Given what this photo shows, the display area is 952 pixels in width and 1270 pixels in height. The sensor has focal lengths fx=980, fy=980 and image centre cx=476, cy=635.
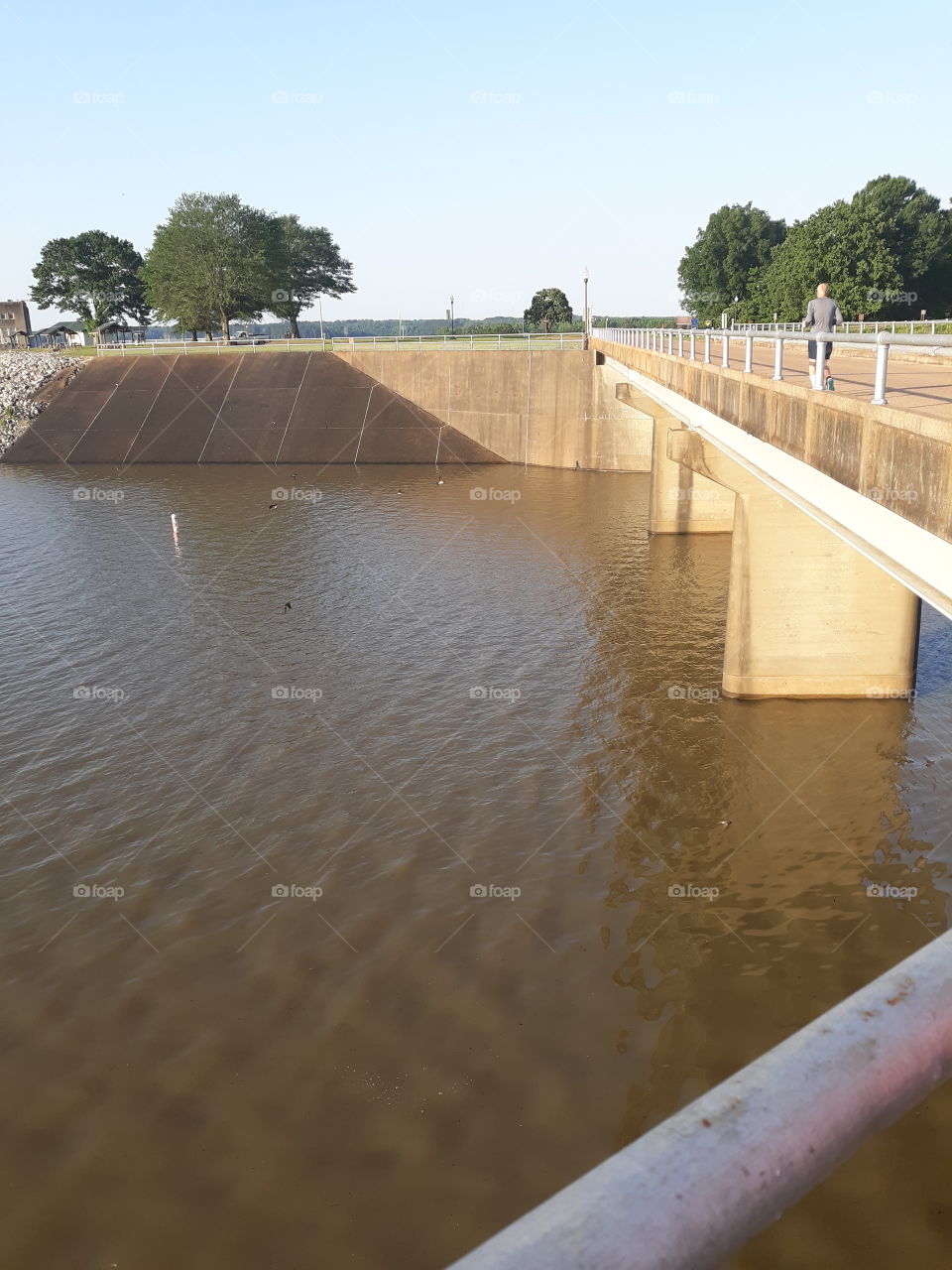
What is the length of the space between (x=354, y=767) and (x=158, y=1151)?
7852 mm

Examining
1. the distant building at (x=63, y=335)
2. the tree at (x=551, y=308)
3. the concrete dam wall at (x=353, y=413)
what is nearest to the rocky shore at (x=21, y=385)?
the concrete dam wall at (x=353, y=413)

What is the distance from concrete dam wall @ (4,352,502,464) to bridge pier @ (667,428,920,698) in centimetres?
3299

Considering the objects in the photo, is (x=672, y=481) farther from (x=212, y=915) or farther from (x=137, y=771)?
(x=212, y=915)

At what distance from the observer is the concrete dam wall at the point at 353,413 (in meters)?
48.4

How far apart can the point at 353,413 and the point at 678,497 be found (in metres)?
24.8

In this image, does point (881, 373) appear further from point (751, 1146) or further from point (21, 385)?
point (21, 385)

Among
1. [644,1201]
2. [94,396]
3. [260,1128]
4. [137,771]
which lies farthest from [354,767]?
[94,396]

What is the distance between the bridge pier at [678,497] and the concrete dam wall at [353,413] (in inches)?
488

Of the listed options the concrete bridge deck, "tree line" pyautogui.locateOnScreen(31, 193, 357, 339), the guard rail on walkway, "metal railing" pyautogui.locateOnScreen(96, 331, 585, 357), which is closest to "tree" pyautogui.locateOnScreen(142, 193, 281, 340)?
"tree line" pyautogui.locateOnScreen(31, 193, 357, 339)

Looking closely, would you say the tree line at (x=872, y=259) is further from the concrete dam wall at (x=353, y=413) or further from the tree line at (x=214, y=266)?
the tree line at (x=214, y=266)

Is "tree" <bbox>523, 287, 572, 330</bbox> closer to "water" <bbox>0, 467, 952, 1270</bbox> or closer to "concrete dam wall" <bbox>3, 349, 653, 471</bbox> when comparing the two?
"concrete dam wall" <bbox>3, 349, 653, 471</bbox>

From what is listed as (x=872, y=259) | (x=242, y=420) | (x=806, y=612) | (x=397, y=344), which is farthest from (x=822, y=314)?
(x=872, y=259)

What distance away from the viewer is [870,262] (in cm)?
6938

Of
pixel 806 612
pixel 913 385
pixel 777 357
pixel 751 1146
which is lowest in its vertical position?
pixel 806 612
